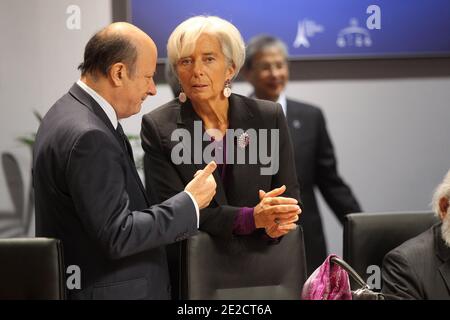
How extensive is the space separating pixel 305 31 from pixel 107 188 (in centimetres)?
136

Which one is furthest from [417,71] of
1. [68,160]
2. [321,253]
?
[68,160]

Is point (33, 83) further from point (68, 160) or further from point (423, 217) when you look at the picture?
point (423, 217)

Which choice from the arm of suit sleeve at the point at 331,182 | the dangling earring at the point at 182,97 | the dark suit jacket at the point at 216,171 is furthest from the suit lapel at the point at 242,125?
the arm of suit sleeve at the point at 331,182

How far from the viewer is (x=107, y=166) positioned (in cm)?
242

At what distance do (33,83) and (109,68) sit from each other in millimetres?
870

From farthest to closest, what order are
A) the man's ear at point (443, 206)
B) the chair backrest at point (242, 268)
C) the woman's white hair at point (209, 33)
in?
the woman's white hair at point (209, 33), the chair backrest at point (242, 268), the man's ear at point (443, 206)

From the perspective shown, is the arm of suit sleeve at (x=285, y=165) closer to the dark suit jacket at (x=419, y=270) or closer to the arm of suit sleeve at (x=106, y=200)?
the dark suit jacket at (x=419, y=270)

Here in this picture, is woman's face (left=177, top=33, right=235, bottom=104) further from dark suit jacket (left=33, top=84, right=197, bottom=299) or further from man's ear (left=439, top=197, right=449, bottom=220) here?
man's ear (left=439, top=197, right=449, bottom=220)

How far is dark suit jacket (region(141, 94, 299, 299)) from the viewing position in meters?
3.10

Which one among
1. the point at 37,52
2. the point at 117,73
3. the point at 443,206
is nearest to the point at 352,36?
the point at 443,206

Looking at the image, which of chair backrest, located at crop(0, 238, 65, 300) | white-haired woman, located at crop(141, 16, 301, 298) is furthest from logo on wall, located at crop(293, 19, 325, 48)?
chair backrest, located at crop(0, 238, 65, 300)

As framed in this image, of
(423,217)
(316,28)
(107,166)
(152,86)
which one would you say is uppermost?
(316,28)

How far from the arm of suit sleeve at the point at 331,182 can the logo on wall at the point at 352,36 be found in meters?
0.34

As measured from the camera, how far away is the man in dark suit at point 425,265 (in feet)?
8.91
